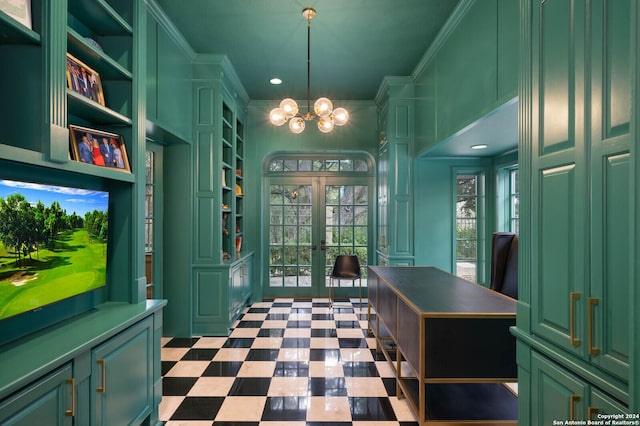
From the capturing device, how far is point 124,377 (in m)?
1.81

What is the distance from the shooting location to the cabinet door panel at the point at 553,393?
120 cm

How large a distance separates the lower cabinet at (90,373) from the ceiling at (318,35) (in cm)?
262

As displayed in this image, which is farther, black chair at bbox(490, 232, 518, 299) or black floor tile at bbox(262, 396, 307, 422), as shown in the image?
black chair at bbox(490, 232, 518, 299)

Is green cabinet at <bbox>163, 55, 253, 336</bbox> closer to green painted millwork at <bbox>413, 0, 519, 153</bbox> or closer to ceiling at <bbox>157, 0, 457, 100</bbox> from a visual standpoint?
ceiling at <bbox>157, 0, 457, 100</bbox>

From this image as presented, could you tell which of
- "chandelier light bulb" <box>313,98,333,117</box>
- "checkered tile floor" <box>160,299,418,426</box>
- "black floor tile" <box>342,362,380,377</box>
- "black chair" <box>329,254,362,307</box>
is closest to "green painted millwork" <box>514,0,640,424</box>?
"checkered tile floor" <box>160,299,418,426</box>

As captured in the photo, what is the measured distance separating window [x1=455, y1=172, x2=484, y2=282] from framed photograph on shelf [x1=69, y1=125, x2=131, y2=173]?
4194 mm

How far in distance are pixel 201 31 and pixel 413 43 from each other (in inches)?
87.4

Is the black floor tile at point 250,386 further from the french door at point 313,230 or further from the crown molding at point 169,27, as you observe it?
the crown molding at point 169,27

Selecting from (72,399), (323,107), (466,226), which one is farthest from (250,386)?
(466,226)

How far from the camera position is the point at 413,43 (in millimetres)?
3648

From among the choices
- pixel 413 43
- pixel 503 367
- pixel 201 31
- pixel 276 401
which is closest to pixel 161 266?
pixel 276 401

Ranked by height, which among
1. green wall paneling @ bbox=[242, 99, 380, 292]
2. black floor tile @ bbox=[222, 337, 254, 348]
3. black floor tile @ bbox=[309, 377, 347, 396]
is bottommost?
black floor tile @ bbox=[222, 337, 254, 348]

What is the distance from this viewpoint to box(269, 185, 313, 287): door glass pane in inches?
230

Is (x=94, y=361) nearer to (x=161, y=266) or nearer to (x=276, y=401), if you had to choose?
(x=276, y=401)
